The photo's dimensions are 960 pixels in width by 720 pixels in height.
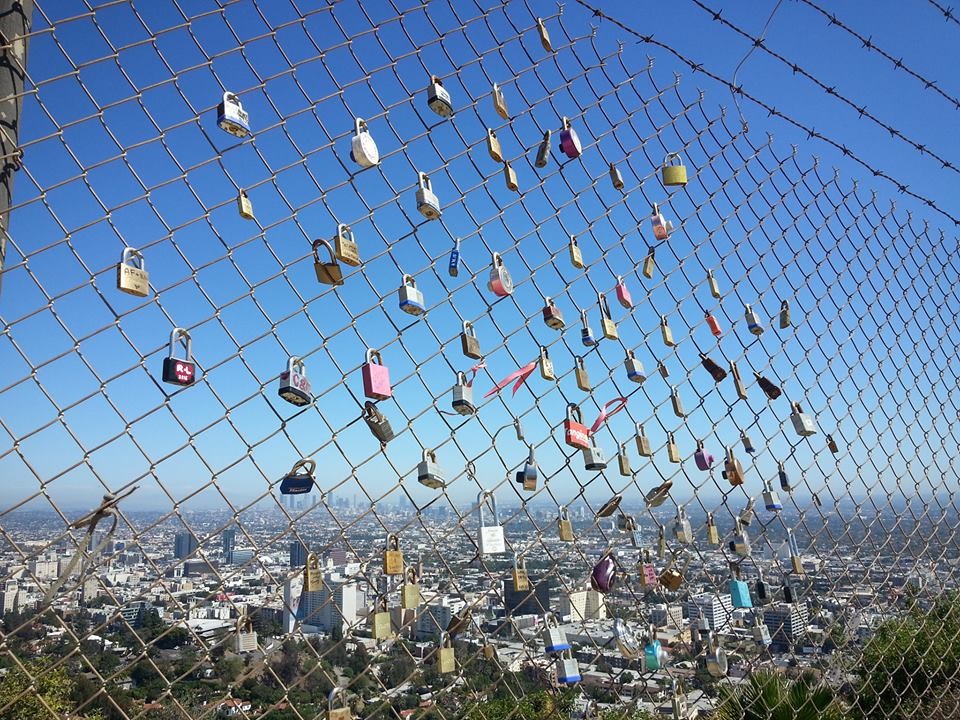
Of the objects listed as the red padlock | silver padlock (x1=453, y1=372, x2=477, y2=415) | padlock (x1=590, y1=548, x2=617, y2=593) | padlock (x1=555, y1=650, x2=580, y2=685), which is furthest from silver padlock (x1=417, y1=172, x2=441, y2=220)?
padlock (x1=555, y1=650, x2=580, y2=685)

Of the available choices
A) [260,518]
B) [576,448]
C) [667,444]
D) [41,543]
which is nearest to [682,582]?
[667,444]

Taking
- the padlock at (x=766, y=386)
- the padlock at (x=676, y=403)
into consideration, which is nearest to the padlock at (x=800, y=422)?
the padlock at (x=766, y=386)

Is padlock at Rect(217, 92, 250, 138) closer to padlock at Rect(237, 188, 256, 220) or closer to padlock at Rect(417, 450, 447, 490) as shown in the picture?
padlock at Rect(237, 188, 256, 220)

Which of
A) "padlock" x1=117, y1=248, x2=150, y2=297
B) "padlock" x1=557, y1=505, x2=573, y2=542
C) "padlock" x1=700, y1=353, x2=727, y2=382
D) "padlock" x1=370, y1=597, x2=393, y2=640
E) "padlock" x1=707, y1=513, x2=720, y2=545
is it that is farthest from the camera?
"padlock" x1=700, y1=353, x2=727, y2=382

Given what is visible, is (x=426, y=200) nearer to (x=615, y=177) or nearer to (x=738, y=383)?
(x=615, y=177)

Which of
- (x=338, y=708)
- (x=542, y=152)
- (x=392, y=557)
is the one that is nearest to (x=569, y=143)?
(x=542, y=152)

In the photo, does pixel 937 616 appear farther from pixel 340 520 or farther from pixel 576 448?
pixel 340 520
